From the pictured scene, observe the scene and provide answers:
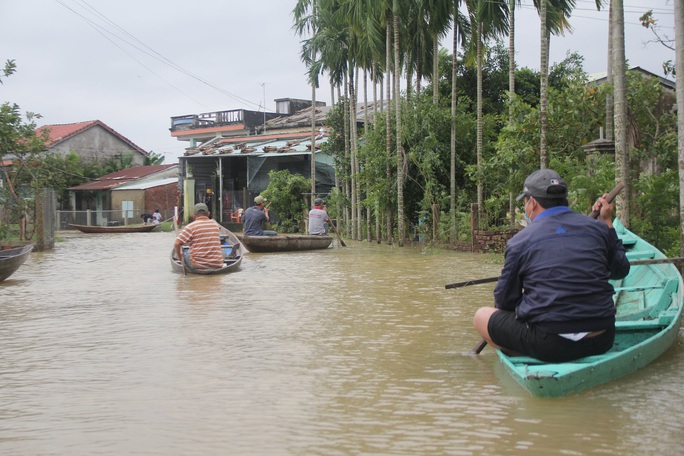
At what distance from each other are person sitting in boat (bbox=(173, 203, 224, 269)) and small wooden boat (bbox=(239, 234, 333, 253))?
5.63 m

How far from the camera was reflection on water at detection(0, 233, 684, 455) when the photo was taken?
4789 mm

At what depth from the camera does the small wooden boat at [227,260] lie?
1496cm

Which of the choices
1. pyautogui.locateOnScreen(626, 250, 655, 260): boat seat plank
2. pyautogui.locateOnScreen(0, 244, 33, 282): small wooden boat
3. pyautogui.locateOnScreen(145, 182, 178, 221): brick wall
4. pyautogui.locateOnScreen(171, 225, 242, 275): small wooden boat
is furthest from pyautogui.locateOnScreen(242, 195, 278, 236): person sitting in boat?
pyautogui.locateOnScreen(145, 182, 178, 221): brick wall

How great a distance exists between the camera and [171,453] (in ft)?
15.0

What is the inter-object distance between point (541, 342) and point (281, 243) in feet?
53.0

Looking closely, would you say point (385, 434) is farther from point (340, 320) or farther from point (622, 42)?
point (622, 42)

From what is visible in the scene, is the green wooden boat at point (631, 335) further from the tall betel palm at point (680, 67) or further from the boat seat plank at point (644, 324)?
the tall betel palm at point (680, 67)

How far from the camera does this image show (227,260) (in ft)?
52.7

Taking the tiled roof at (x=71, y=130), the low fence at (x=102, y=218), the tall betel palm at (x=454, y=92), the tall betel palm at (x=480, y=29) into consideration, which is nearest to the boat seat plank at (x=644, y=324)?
the tall betel palm at (x=480, y=29)

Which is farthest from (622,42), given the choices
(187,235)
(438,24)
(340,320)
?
(438,24)

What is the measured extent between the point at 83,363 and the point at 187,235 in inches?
289

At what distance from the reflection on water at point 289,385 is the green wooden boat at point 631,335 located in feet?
0.43

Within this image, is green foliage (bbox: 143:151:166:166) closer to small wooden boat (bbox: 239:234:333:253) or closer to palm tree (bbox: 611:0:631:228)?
small wooden boat (bbox: 239:234:333:253)

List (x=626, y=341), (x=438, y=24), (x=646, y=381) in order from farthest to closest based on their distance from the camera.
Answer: (x=438, y=24)
(x=626, y=341)
(x=646, y=381)
